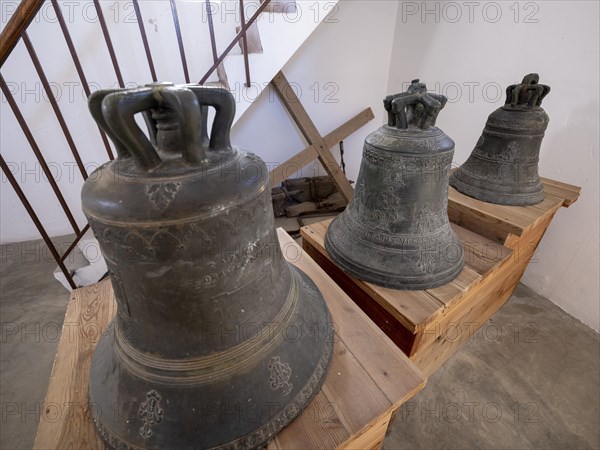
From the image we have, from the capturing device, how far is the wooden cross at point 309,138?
247 centimetres

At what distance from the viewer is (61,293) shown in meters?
2.10

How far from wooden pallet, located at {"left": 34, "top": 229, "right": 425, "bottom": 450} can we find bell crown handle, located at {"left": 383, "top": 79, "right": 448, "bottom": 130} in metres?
0.62

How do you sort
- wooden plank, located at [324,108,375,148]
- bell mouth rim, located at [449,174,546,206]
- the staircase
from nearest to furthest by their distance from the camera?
bell mouth rim, located at [449,174,546,206] < the staircase < wooden plank, located at [324,108,375,148]

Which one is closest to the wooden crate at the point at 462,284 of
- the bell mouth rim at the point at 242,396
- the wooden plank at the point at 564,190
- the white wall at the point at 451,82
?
the wooden plank at the point at 564,190

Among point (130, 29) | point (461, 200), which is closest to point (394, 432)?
point (461, 200)

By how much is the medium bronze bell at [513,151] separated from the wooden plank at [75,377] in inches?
66.8

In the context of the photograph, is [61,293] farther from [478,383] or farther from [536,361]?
[536,361]

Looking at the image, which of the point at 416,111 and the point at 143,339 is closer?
the point at 143,339

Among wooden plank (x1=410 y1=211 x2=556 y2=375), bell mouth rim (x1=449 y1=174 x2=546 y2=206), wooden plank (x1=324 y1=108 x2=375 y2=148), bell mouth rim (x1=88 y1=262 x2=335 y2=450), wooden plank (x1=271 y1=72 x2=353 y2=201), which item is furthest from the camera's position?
wooden plank (x1=324 y1=108 x2=375 y2=148)

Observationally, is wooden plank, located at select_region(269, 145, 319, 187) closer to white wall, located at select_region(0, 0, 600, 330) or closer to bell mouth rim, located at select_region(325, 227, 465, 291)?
white wall, located at select_region(0, 0, 600, 330)

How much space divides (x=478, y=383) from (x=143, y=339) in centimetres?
163

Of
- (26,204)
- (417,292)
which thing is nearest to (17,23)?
(26,204)

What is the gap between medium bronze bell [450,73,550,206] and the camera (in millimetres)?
1320

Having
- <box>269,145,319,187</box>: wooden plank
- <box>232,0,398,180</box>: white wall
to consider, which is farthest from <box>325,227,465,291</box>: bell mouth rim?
<box>232,0,398,180</box>: white wall
